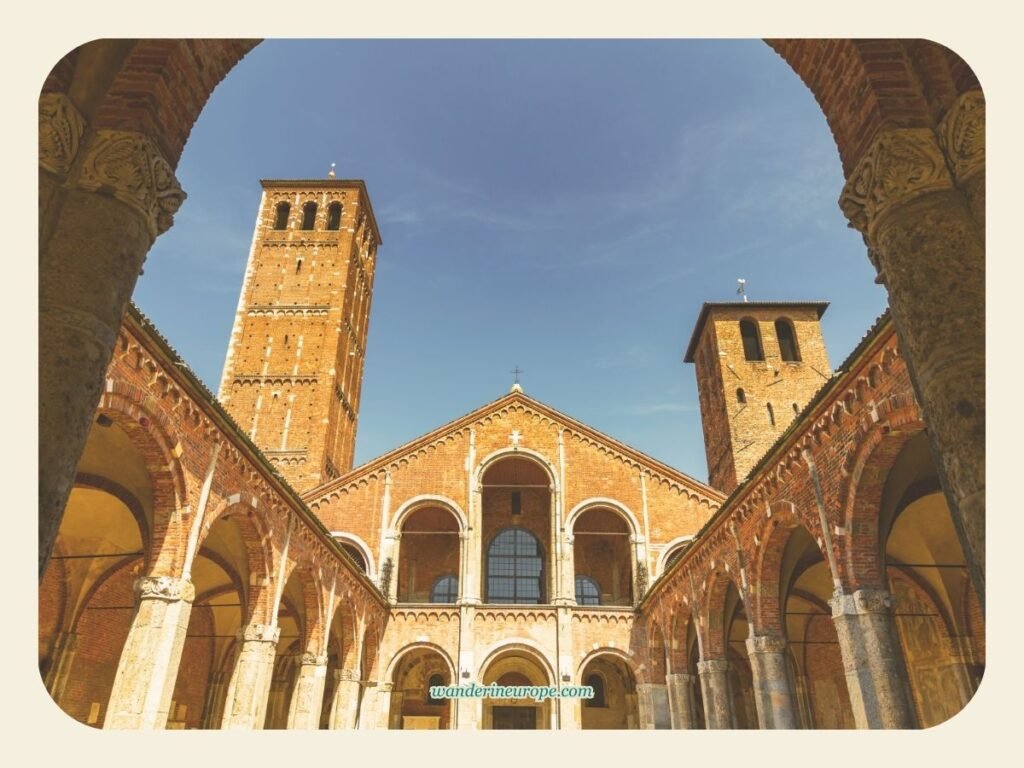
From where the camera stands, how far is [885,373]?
824 cm

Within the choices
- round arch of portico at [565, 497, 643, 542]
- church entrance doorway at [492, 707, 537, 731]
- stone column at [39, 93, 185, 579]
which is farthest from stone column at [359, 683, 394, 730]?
stone column at [39, 93, 185, 579]

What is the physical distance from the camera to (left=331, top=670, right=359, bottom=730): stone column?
17109mm

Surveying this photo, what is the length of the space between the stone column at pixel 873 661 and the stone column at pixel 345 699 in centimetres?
1274

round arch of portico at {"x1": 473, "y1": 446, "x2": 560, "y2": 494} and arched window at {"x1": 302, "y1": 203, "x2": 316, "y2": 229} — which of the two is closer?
round arch of portico at {"x1": 473, "y1": 446, "x2": 560, "y2": 494}

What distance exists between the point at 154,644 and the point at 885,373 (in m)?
9.78

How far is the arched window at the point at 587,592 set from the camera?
2359cm

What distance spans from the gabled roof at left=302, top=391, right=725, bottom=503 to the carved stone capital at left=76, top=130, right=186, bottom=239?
64.5 feet

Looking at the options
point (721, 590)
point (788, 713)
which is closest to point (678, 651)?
point (721, 590)

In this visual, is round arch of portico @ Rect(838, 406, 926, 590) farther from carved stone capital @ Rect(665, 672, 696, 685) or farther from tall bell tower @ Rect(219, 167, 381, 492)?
tall bell tower @ Rect(219, 167, 381, 492)

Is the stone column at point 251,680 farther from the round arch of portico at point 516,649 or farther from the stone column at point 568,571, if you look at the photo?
the stone column at point 568,571

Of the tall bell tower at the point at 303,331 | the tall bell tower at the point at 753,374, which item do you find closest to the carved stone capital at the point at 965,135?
the tall bell tower at the point at 303,331

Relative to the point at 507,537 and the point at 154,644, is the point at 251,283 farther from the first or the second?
the point at 154,644

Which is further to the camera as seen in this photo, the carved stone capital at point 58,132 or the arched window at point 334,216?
the arched window at point 334,216

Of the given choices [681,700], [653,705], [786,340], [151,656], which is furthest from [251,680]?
[786,340]
